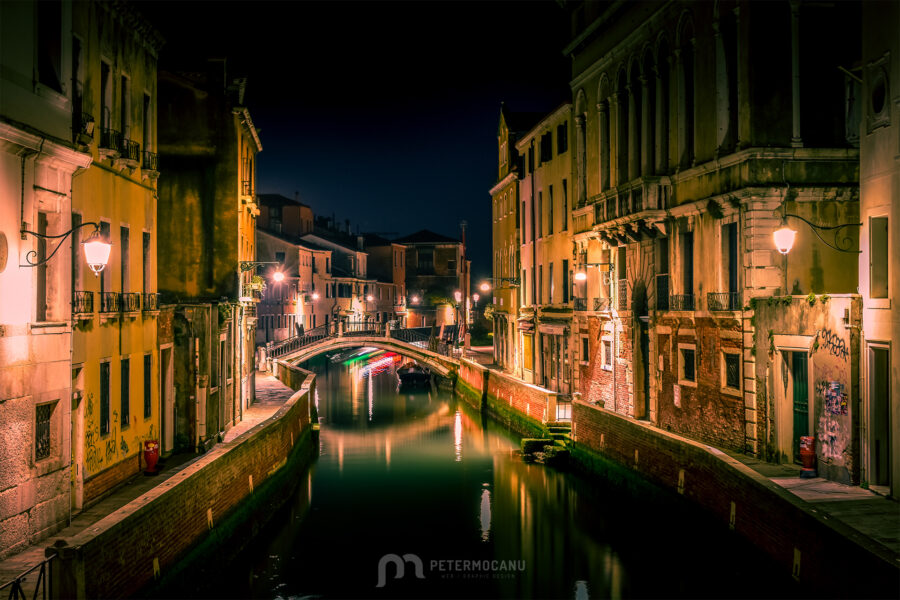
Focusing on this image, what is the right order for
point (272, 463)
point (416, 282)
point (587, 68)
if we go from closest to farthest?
1. point (272, 463)
2. point (587, 68)
3. point (416, 282)

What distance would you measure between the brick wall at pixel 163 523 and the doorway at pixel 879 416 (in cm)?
1066

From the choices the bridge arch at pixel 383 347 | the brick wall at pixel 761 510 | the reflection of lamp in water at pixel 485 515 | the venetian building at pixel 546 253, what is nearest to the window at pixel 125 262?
the reflection of lamp in water at pixel 485 515

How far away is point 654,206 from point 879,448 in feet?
32.6

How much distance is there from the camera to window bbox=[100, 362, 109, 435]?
47.9 feet

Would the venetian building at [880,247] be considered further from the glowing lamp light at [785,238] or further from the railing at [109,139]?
the railing at [109,139]

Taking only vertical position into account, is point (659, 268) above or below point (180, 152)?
below

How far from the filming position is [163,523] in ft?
39.3

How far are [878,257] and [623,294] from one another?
39.1 feet

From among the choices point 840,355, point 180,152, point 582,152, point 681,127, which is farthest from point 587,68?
point 840,355

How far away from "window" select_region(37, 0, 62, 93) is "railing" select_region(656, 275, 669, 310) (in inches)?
601

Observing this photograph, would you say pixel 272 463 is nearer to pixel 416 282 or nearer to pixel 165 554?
pixel 165 554

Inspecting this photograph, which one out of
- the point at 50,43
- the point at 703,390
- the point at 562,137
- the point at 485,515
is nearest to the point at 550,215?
the point at 562,137

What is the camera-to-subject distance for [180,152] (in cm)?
2380

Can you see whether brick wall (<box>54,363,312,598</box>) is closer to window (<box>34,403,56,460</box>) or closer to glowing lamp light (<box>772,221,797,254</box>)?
window (<box>34,403,56,460</box>)
